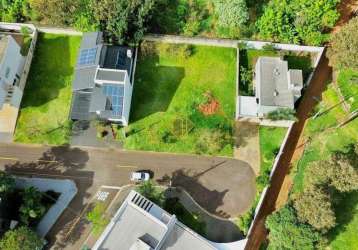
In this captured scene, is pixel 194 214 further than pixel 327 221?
Yes

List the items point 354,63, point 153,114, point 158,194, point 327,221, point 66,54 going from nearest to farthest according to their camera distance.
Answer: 1. point 327,221
2. point 158,194
3. point 354,63
4. point 153,114
5. point 66,54

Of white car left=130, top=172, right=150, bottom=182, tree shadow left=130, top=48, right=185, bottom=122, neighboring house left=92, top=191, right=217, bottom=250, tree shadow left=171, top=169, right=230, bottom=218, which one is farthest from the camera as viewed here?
tree shadow left=130, top=48, right=185, bottom=122

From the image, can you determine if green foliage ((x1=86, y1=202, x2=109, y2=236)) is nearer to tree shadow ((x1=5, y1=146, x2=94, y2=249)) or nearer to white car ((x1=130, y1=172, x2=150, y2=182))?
tree shadow ((x1=5, y1=146, x2=94, y2=249))

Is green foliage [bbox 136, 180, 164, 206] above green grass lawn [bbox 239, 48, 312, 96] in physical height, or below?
below

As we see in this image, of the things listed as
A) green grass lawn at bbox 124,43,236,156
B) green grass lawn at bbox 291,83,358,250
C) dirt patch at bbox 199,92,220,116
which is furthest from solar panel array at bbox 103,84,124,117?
green grass lawn at bbox 291,83,358,250

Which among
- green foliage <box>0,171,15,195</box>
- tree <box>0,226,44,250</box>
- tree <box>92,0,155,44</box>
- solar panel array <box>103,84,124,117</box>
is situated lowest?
tree <box>0,226,44,250</box>

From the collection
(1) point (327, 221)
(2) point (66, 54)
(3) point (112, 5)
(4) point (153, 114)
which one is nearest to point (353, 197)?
(1) point (327, 221)

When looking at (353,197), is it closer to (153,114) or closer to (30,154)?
(153,114)

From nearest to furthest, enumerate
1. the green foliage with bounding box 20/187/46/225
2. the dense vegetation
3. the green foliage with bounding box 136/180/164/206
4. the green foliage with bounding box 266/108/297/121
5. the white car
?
the green foliage with bounding box 20/187/46/225
the green foliage with bounding box 136/180/164/206
the white car
the green foliage with bounding box 266/108/297/121
the dense vegetation

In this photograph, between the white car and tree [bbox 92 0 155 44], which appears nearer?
the white car
